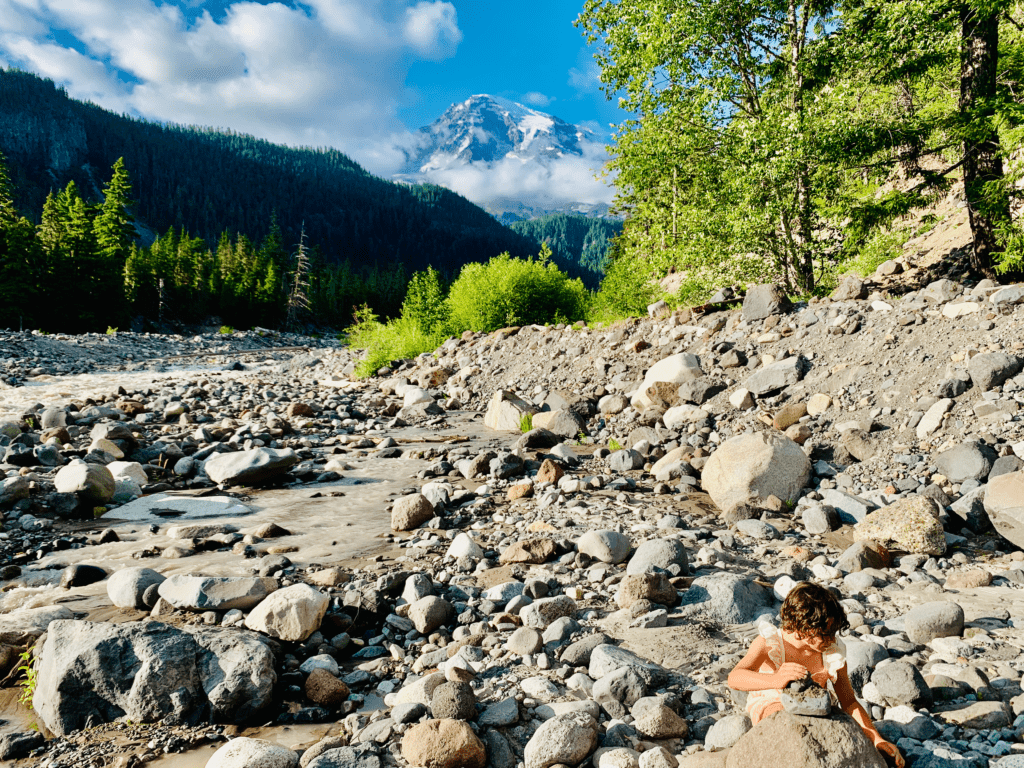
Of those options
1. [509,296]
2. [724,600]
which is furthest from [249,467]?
[509,296]

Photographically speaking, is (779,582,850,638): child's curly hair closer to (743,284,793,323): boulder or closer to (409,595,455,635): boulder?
(409,595,455,635): boulder

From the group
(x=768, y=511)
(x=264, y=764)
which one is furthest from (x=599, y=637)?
(x=768, y=511)

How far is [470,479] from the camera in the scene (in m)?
8.61

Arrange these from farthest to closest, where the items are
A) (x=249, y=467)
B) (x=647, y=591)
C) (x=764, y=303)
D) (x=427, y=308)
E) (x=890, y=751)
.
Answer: (x=427, y=308), (x=764, y=303), (x=249, y=467), (x=647, y=591), (x=890, y=751)

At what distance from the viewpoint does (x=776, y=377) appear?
9.73 meters

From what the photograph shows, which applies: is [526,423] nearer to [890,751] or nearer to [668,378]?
[668,378]

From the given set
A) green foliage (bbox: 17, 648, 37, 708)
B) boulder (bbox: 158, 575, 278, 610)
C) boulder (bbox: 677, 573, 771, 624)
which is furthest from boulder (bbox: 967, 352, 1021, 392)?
green foliage (bbox: 17, 648, 37, 708)

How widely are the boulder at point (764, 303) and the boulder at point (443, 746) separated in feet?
34.5

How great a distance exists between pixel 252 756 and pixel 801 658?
2.69 metres

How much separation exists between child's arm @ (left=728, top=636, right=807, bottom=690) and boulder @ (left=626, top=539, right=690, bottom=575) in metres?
2.03

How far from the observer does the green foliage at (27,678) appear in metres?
3.39

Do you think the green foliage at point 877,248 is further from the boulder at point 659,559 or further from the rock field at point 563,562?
the boulder at point 659,559

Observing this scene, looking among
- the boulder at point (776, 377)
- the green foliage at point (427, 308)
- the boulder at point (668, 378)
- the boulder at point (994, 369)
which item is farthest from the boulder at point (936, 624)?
the green foliage at point (427, 308)

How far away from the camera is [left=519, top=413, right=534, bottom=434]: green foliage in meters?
11.9
